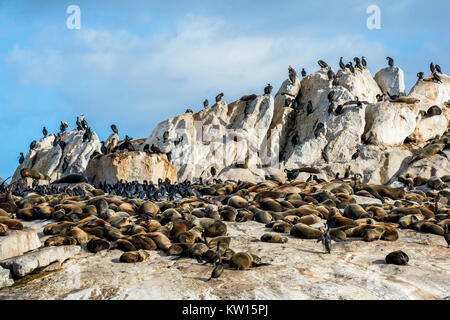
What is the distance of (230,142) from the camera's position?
34.6 meters

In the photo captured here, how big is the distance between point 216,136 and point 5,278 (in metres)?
28.8

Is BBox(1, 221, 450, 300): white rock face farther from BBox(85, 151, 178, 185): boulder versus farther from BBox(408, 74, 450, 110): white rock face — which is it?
BBox(408, 74, 450, 110): white rock face

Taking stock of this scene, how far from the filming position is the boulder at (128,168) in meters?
22.8

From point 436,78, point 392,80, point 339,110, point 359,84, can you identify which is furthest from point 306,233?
point 392,80

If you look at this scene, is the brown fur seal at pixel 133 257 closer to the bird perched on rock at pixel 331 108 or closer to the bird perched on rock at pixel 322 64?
the bird perched on rock at pixel 331 108

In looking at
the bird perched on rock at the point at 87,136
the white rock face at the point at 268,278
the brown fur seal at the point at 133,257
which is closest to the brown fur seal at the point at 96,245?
the white rock face at the point at 268,278

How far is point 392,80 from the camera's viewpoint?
4197 cm

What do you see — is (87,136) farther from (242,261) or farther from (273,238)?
(242,261)

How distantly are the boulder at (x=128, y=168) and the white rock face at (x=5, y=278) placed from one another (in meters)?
15.7

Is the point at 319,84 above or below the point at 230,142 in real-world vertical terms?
above
